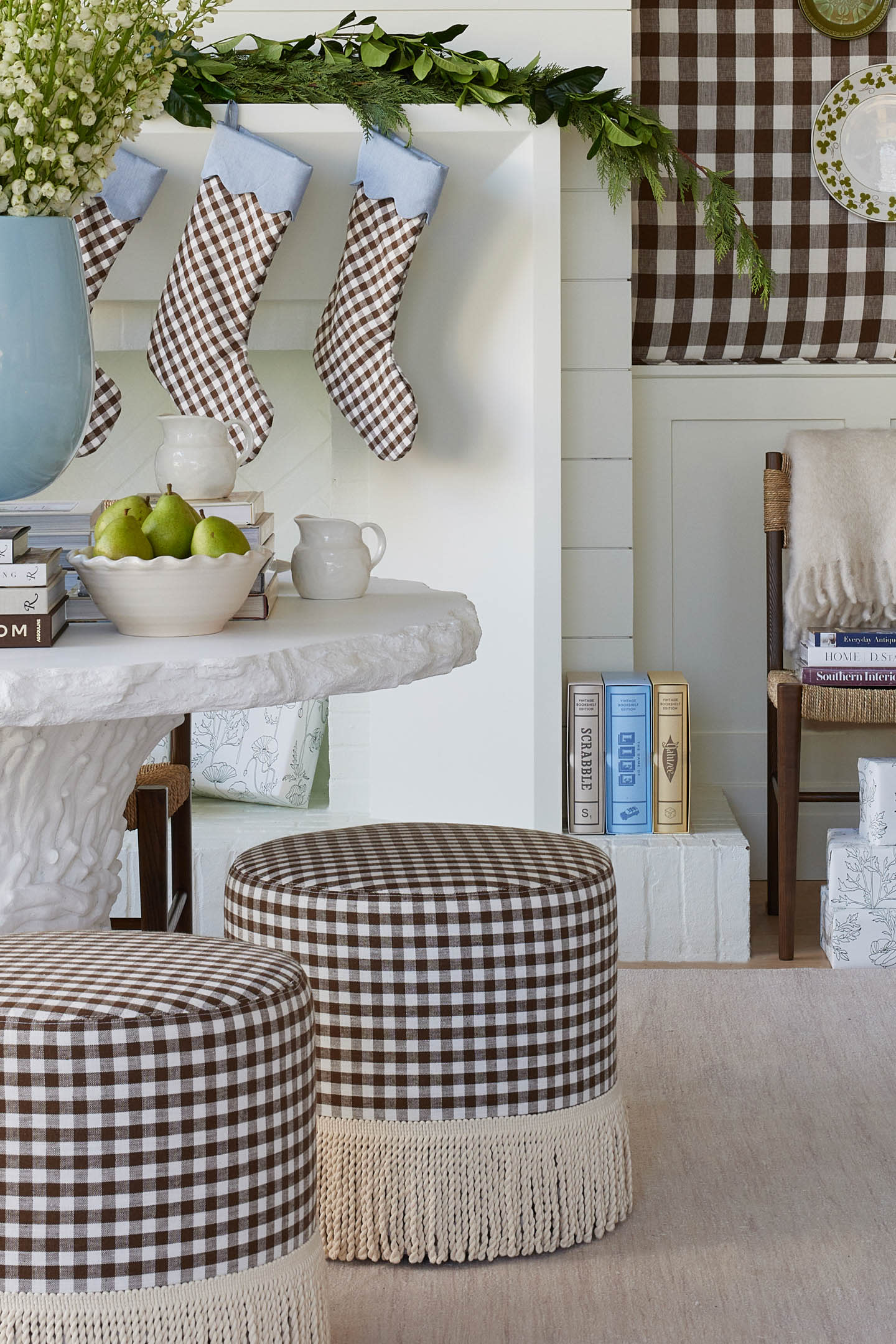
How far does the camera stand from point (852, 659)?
2.76 metres

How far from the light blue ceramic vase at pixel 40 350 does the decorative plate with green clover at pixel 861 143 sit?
2.22 metres

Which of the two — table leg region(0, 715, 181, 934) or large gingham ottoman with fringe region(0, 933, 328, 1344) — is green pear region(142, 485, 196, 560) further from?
large gingham ottoman with fringe region(0, 933, 328, 1344)

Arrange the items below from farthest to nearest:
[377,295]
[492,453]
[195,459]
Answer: [492,453]
[377,295]
[195,459]

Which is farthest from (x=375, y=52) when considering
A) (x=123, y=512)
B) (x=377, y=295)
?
(x=123, y=512)

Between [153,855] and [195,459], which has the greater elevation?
[195,459]

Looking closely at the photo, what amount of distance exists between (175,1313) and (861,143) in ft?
9.27

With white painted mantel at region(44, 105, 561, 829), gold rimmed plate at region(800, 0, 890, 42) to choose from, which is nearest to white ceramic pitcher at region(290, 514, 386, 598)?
white painted mantel at region(44, 105, 561, 829)

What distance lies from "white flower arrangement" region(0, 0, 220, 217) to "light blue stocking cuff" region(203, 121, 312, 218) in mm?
1227

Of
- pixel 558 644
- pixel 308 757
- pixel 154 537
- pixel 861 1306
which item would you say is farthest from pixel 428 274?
pixel 861 1306

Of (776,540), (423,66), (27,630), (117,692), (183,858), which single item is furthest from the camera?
(776,540)

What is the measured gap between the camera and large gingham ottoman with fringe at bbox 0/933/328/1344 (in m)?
1.18

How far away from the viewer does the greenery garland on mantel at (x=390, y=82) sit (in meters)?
2.60

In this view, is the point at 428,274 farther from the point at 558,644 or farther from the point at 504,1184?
the point at 504,1184

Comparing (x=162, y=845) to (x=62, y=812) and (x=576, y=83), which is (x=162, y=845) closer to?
(x=62, y=812)
